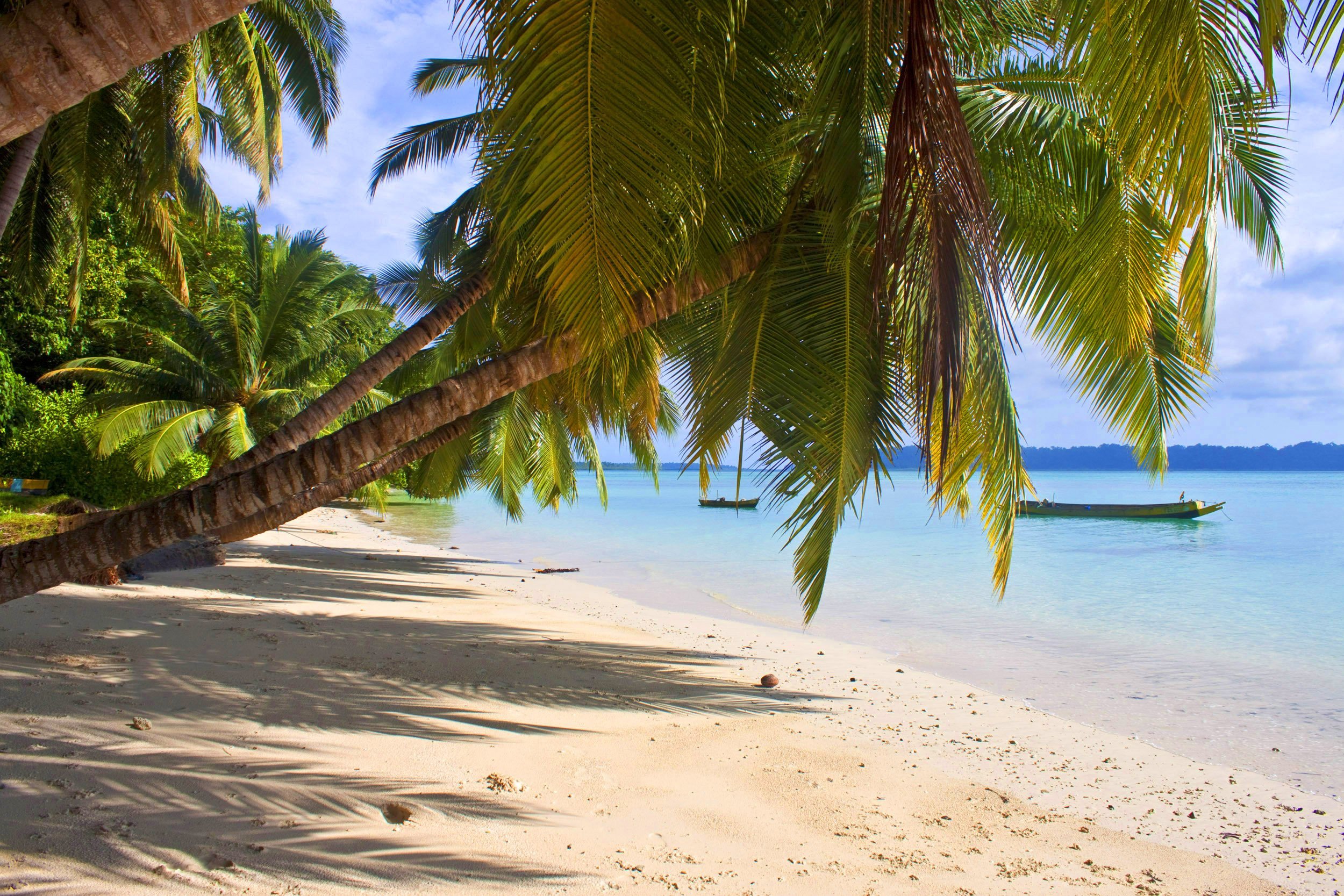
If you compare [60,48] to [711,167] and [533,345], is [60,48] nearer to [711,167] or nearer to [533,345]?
[533,345]

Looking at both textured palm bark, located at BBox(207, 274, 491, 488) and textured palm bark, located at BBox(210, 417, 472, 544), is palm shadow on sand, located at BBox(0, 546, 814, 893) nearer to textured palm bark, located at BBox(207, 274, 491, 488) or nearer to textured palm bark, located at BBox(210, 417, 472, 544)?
textured palm bark, located at BBox(210, 417, 472, 544)

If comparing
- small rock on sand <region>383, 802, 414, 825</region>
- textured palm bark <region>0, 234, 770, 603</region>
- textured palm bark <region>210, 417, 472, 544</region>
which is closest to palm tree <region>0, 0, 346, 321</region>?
textured palm bark <region>210, 417, 472, 544</region>

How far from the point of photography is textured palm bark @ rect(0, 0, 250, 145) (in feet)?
5.75

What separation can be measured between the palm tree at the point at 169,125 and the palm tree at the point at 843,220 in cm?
451

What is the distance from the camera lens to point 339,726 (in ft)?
13.6

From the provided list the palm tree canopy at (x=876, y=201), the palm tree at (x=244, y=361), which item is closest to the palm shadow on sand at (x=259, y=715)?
the palm tree canopy at (x=876, y=201)

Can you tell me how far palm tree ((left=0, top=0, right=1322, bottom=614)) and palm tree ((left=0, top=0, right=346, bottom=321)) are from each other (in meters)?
4.51

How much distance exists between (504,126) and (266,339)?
1570 cm

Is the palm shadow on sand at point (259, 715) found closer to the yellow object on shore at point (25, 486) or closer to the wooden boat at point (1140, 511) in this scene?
the yellow object on shore at point (25, 486)

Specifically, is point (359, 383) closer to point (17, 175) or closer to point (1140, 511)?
point (17, 175)

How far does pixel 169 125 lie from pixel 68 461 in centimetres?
1158

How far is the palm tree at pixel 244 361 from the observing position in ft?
50.9

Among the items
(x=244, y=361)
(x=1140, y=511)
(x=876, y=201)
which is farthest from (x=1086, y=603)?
(x=1140, y=511)

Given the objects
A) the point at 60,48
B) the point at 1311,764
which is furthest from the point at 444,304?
the point at 1311,764
